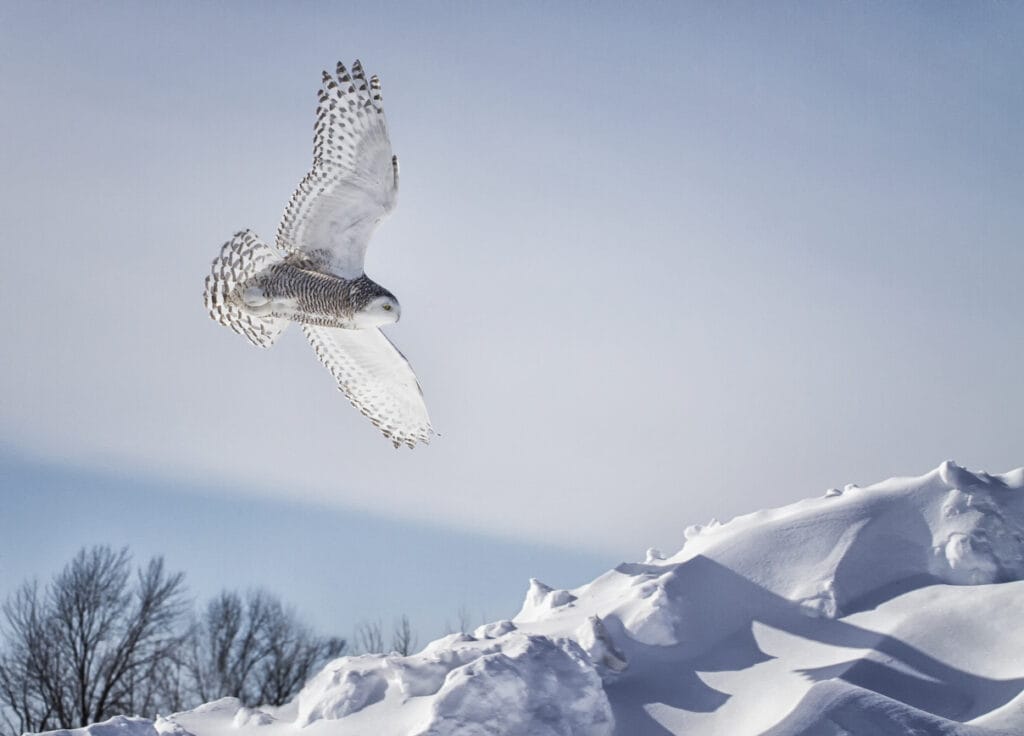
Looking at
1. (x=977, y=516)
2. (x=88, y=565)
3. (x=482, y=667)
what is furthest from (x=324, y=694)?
(x=88, y=565)

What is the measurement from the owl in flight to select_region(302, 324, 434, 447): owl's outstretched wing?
0.5 inches

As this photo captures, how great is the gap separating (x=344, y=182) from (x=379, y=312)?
1.25 metres

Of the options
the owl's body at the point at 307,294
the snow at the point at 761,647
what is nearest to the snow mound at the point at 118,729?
the snow at the point at 761,647

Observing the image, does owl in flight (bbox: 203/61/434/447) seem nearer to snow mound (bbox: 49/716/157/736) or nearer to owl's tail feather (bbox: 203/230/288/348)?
owl's tail feather (bbox: 203/230/288/348)

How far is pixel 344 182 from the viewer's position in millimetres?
8430

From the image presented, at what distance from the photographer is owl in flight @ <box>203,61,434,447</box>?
826 centimetres

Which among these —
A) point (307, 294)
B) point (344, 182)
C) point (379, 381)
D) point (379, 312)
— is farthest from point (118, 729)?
point (344, 182)

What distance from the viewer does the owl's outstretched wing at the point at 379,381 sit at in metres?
8.86

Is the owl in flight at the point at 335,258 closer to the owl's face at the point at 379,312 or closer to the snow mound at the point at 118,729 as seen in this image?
the owl's face at the point at 379,312

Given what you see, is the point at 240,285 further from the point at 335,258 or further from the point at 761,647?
the point at 761,647

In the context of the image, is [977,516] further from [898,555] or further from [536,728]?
[536,728]

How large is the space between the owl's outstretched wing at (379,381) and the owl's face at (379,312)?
65 centimetres

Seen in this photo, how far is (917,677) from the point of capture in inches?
342

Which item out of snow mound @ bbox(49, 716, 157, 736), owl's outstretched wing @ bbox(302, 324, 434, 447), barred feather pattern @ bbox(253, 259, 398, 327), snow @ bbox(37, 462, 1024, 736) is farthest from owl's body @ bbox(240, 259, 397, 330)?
snow mound @ bbox(49, 716, 157, 736)
